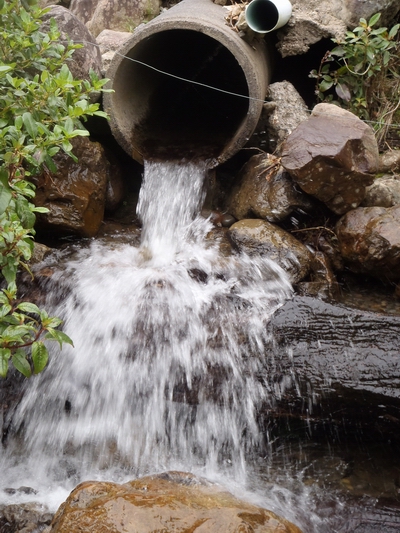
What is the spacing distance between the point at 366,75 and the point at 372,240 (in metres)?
1.99

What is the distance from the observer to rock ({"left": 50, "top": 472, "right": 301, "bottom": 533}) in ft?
5.77

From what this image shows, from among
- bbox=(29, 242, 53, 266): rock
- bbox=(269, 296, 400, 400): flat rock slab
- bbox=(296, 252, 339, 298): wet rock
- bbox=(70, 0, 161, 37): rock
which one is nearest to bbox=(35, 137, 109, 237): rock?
bbox=(29, 242, 53, 266): rock

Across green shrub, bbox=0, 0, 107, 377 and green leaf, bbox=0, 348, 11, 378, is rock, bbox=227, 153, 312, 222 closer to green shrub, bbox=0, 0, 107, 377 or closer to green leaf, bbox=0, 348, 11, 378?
green shrub, bbox=0, 0, 107, 377

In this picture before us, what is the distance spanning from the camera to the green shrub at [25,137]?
223cm

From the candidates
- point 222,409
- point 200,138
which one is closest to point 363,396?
point 222,409

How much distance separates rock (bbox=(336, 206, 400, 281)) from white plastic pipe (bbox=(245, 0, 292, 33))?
1.77 metres

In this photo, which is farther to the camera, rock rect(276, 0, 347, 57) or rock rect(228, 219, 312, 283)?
rock rect(276, 0, 347, 57)

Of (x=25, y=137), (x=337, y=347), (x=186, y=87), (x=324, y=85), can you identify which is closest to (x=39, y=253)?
(x=25, y=137)

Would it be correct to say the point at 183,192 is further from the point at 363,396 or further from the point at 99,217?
the point at 363,396

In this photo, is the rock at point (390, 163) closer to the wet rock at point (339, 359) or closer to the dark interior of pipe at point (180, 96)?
the dark interior of pipe at point (180, 96)

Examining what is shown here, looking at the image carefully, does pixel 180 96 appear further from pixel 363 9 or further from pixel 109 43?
pixel 363 9

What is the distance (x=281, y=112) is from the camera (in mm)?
4395

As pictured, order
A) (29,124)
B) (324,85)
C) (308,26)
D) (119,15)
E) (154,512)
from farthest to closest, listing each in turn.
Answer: (119,15), (324,85), (308,26), (29,124), (154,512)

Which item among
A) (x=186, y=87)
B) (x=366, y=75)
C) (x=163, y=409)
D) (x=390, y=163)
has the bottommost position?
(x=163, y=409)
